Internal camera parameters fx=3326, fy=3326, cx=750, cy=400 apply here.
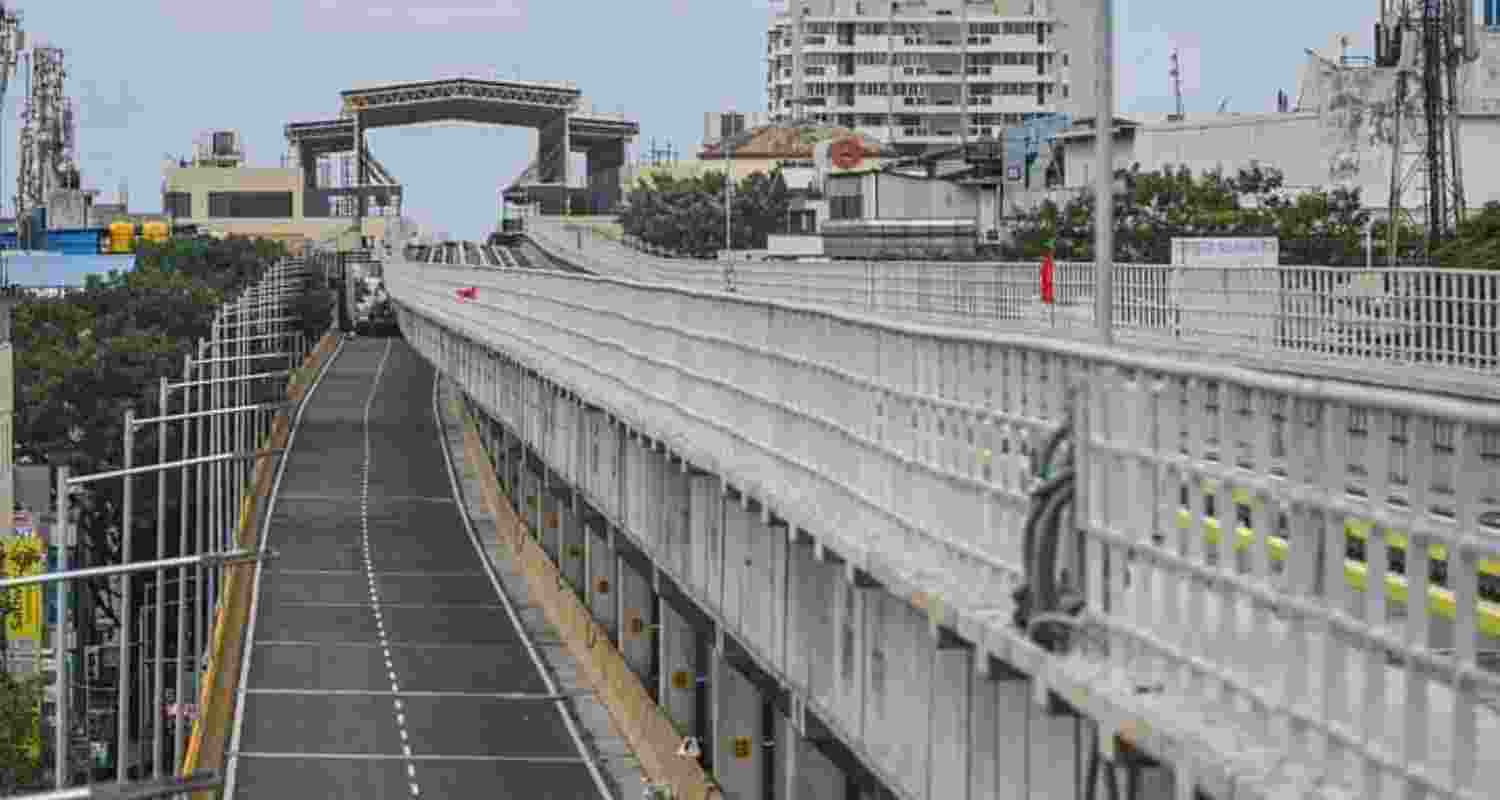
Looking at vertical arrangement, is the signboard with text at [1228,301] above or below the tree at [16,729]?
above

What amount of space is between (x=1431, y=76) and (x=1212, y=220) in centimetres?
2016

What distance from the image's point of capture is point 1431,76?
225 feet

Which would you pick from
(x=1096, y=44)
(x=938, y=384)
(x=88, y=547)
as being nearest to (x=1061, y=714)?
(x=938, y=384)

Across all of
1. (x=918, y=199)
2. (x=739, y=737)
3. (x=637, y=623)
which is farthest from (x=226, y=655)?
(x=918, y=199)

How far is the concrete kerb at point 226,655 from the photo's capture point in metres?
53.7

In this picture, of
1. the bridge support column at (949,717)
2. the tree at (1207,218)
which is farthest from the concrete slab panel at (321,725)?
the bridge support column at (949,717)

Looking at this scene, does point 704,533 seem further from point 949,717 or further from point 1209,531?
point 1209,531

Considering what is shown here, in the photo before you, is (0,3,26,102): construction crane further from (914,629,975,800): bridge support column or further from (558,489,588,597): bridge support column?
(914,629,975,800): bridge support column

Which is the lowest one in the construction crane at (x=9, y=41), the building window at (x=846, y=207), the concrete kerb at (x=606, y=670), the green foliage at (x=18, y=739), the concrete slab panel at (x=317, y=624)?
the green foliage at (x=18, y=739)

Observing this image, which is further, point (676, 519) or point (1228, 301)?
point (1228, 301)

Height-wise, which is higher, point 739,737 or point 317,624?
point 739,737

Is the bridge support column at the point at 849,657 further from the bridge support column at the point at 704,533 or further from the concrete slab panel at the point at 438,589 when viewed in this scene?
the concrete slab panel at the point at 438,589

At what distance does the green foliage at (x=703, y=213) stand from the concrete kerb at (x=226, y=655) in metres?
74.6

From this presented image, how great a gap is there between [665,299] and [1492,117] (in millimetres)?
61151
